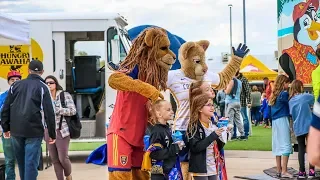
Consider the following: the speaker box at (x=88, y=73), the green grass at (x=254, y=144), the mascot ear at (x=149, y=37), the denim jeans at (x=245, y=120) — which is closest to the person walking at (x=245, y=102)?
the denim jeans at (x=245, y=120)

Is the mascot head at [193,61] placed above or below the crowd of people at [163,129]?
above

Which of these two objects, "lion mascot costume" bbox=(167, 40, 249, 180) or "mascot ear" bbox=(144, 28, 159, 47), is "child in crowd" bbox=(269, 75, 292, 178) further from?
"mascot ear" bbox=(144, 28, 159, 47)

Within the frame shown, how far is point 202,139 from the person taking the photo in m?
5.93

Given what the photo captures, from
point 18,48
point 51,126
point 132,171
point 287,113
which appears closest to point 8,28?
point 51,126

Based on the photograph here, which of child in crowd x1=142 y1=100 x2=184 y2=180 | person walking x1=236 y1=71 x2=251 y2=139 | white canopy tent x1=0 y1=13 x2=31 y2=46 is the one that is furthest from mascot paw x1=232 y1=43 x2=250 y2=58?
person walking x1=236 y1=71 x2=251 y2=139

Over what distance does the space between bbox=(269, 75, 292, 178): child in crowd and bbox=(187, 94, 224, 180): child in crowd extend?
10.9 ft

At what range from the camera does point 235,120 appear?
1560 cm

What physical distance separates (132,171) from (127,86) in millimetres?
835

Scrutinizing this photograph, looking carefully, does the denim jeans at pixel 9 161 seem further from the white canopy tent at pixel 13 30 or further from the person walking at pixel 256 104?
the person walking at pixel 256 104

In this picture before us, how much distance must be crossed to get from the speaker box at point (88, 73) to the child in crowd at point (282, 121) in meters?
4.12

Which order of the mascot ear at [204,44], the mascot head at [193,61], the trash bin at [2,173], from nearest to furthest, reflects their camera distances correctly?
1. the mascot head at [193,61]
2. the mascot ear at [204,44]
3. the trash bin at [2,173]

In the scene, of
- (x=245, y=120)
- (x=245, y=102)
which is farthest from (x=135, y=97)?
(x=245, y=120)

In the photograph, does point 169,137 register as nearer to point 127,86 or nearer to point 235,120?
point 127,86

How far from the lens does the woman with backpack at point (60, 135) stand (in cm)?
820
